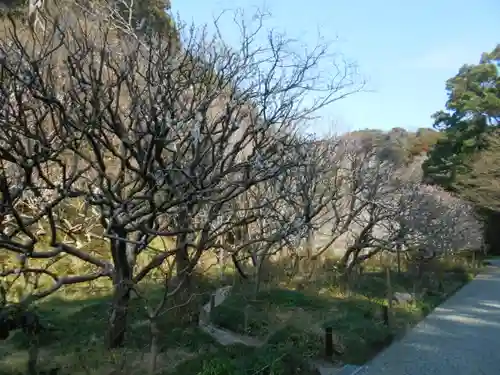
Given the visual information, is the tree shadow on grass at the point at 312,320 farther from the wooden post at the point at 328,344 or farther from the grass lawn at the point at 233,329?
the wooden post at the point at 328,344

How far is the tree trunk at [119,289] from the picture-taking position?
576 cm

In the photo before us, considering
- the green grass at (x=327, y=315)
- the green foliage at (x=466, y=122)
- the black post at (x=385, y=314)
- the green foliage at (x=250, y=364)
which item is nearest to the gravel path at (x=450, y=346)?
the green grass at (x=327, y=315)

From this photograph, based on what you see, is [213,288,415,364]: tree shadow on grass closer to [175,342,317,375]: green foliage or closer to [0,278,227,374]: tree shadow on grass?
[0,278,227,374]: tree shadow on grass

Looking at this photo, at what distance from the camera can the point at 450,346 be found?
8008 millimetres

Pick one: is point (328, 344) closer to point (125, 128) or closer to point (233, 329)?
point (233, 329)

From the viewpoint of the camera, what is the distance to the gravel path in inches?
260

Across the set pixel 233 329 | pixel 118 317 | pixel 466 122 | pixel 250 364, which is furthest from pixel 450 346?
pixel 466 122

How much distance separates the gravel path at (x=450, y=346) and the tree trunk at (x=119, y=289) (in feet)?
9.72

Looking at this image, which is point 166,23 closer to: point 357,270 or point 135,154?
point 135,154

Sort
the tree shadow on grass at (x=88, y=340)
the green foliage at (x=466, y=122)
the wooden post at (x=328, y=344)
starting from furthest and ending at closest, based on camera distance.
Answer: the green foliage at (x=466, y=122) → the wooden post at (x=328, y=344) → the tree shadow on grass at (x=88, y=340)

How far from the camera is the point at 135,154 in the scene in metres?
5.72

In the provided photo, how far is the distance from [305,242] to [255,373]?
32.3 feet

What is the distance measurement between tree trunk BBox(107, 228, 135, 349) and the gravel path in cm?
296

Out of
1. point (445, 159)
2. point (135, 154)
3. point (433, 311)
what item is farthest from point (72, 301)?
point (445, 159)
